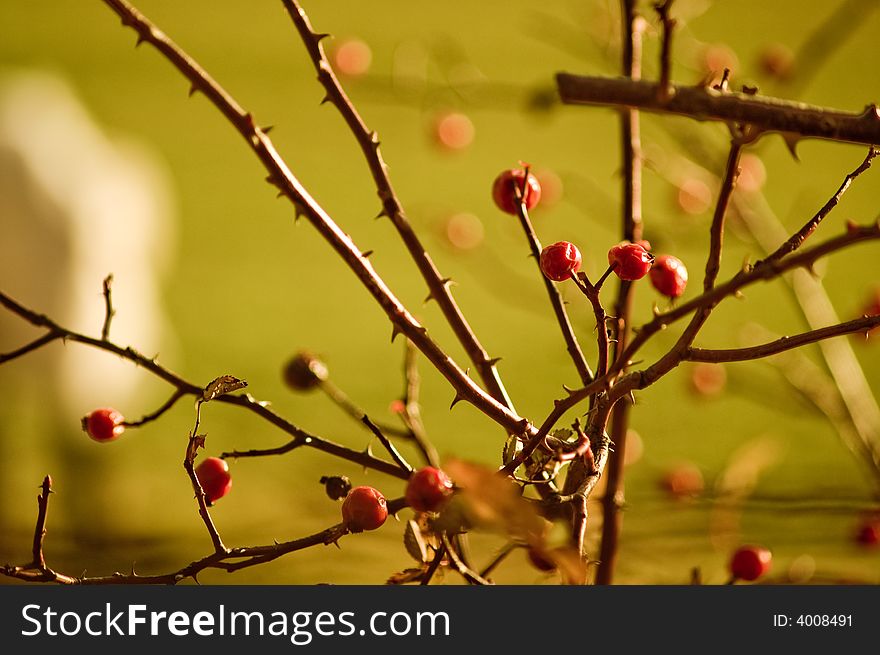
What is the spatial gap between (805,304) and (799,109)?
0.52 m

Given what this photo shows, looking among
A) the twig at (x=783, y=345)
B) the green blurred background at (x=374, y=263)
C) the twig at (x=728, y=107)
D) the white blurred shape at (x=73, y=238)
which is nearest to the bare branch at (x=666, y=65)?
the twig at (x=728, y=107)

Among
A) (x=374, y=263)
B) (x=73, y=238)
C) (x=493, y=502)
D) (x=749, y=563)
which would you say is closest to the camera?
(x=493, y=502)

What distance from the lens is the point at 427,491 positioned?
30 centimetres

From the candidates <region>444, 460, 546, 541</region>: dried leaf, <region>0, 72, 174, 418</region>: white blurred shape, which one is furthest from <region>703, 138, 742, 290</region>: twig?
<region>0, 72, 174, 418</region>: white blurred shape

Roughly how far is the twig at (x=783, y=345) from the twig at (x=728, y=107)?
0.08 meters

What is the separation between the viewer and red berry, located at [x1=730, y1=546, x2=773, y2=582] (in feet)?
1.48

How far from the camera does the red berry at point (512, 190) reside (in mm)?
424

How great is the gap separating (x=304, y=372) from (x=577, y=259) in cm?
17

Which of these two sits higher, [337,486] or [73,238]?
[73,238]

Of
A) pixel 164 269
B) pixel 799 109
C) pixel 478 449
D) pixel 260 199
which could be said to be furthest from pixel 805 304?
pixel 260 199

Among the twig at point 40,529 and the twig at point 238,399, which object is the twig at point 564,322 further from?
the twig at point 40,529

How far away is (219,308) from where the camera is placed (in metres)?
1.75

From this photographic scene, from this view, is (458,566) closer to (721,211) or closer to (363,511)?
(363,511)

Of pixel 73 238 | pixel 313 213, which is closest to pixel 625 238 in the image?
pixel 313 213
